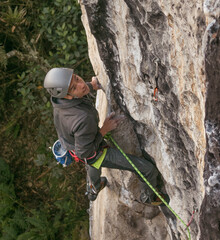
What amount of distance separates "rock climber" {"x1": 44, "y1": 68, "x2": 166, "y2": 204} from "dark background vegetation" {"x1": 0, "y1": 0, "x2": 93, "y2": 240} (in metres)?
3.17

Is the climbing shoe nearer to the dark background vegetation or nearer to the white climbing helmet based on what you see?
the white climbing helmet

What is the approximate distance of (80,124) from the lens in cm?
341

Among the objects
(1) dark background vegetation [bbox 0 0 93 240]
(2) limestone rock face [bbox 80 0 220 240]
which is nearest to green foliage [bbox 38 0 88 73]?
(1) dark background vegetation [bbox 0 0 93 240]

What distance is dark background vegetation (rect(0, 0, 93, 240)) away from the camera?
6.82m

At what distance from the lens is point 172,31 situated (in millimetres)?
2336

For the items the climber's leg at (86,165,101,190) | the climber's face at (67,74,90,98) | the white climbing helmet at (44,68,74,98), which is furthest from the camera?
the climber's leg at (86,165,101,190)

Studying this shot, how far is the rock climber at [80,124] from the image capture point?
3.28 metres

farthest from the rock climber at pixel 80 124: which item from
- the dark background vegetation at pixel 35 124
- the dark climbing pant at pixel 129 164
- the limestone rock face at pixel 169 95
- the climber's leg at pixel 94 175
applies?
the dark background vegetation at pixel 35 124

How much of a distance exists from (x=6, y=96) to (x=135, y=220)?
510cm

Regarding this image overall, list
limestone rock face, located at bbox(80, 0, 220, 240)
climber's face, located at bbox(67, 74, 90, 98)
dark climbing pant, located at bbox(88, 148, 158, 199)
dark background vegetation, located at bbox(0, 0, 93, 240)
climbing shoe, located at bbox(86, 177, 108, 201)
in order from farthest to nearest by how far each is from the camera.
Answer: dark background vegetation, located at bbox(0, 0, 93, 240) → climbing shoe, located at bbox(86, 177, 108, 201) → dark climbing pant, located at bbox(88, 148, 158, 199) → climber's face, located at bbox(67, 74, 90, 98) → limestone rock face, located at bbox(80, 0, 220, 240)

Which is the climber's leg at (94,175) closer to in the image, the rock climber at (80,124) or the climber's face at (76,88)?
the rock climber at (80,124)

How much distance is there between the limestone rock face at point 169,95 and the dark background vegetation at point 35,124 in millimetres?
2484

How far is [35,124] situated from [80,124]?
546cm

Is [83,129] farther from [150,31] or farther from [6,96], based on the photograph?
[6,96]
